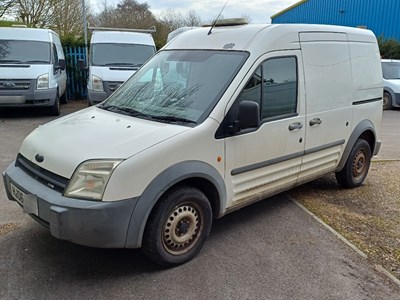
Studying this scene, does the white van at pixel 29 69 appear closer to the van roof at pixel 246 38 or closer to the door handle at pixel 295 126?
the van roof at pixel 246 38

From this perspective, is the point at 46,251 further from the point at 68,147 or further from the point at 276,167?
the point at 276,167

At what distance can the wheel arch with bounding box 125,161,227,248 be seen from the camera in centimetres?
292

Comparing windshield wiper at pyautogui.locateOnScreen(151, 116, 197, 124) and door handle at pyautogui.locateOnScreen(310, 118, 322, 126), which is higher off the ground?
windshield wiper at pyautogui.locateOnScreen(151, 116, 197, 124)

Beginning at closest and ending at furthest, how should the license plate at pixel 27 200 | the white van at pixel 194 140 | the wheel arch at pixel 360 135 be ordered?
1. the white van at pixel 194 140
2. the license plate at pixel 27 200
3. the wheel arch at pixel 360 135

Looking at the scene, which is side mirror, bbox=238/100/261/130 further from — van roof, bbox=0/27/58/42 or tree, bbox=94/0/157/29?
tree, bbox=94/0/157/29

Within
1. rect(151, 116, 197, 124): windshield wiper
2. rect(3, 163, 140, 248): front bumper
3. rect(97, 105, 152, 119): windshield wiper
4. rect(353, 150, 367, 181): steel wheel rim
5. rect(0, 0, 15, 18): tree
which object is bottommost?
rect(353, 150, 367, 181): steel wheel rim

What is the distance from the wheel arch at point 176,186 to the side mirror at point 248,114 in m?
0.48

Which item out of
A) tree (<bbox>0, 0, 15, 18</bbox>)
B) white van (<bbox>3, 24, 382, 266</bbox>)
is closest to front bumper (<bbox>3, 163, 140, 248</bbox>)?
white van (<bbox>3, 24, 382, 266</bbox>)

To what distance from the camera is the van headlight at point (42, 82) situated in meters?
9.63

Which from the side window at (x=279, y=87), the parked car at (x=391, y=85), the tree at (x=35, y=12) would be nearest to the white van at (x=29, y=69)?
the side window at (x=279, y=87)

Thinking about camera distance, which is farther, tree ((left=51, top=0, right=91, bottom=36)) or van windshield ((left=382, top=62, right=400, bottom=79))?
tree ((left=51, top=0, right=91, bottom=36))

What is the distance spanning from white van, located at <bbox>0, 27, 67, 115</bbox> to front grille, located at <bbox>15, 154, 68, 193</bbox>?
6.71 meters

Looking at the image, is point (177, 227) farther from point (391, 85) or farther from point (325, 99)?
point (391, 85)

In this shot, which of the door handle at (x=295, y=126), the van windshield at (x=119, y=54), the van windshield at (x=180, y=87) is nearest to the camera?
the van windshield at (x=180, y=87)
